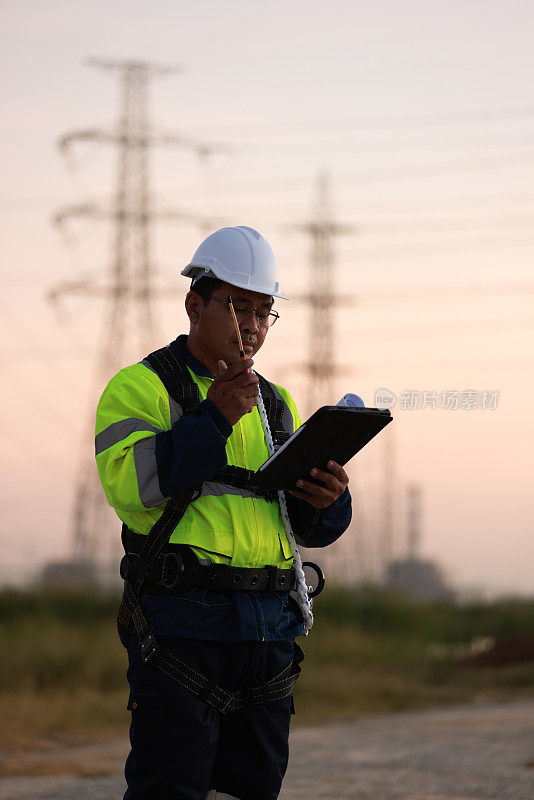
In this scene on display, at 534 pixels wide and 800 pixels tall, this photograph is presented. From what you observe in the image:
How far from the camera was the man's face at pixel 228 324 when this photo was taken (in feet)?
11.5

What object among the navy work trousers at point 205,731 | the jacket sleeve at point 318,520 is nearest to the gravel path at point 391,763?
the navy work trousers at point 205,731

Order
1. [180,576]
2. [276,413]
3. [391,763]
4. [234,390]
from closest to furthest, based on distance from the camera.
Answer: [234,390] < [180,576] < [276,413] < [391,763]

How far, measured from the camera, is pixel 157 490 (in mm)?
3193

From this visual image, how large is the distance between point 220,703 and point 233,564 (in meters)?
0.42

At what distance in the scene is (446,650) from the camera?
1872cm

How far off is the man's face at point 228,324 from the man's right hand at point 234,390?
12.0 inches

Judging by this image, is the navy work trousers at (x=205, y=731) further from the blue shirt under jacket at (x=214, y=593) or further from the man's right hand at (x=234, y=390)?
the man's right hand at (x=234, y=390)

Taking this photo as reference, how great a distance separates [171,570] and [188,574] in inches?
2.1

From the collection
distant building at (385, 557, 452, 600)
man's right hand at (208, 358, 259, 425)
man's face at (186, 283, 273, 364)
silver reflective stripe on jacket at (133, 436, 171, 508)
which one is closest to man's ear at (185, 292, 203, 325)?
man's face at (186, 283, 273, 364)

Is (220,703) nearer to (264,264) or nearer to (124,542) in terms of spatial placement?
(124,542)

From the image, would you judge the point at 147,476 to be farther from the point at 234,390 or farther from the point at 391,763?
the point at 391,763

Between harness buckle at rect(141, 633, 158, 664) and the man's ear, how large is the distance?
102cm

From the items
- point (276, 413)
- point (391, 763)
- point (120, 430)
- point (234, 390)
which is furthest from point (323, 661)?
point (234, 390)

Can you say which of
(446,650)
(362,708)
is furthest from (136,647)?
(446,650)
